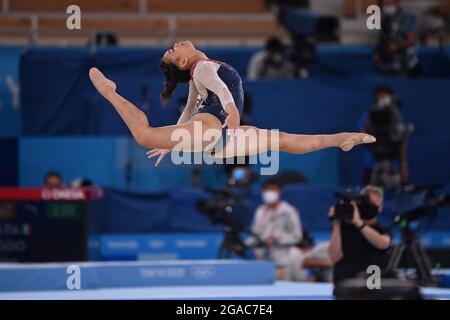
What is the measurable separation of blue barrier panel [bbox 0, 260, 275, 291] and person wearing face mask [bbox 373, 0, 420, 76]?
7.32 feet

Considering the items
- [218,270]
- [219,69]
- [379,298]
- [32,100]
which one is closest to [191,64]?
[219,69]

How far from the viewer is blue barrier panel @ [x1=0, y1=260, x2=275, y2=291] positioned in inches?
324

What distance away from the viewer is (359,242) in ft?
26.0

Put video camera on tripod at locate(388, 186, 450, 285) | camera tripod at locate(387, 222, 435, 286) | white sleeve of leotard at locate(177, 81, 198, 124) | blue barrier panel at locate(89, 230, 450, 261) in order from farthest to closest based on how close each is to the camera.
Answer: blue barrier panel at locate(89, 230, 450, 261) → camera tripod at locate(387, 222, 435, 286) → video camera on tripod at locate(388, 186, 450, 285) → white sleeve of leotard at locate(177, 81, 198, 124)

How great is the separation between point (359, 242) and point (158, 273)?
71.0 inches

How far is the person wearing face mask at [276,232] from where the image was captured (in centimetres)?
1040

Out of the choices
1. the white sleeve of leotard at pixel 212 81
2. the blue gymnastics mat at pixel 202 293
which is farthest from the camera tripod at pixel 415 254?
the white sleeve of leotard at pixel 212 81

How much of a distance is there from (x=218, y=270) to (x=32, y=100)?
3350 millimetres

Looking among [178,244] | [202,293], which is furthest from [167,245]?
[202,293]

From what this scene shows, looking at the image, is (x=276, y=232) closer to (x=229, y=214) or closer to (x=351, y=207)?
(x=229, y=214)

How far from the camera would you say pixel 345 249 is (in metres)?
7.99

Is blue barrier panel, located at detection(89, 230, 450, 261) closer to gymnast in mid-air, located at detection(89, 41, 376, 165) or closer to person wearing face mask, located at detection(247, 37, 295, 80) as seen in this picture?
person wearing face mask, located at detection(247, 37, 295, 80)

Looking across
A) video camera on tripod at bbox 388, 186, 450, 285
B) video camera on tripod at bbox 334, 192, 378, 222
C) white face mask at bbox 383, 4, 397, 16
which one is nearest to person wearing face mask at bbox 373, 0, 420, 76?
white face mask at bbox 383, 4, 397, 16

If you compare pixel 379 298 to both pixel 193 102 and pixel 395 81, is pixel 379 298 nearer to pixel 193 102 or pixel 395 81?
pixel 193 102
